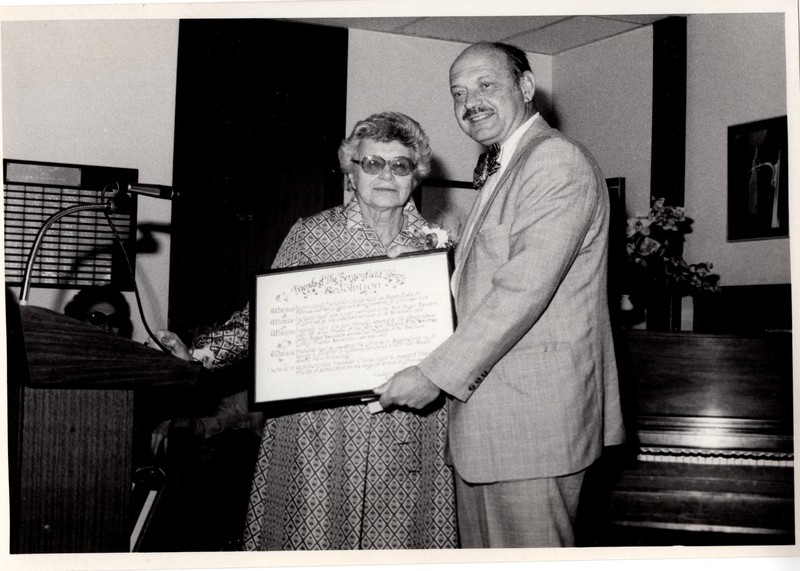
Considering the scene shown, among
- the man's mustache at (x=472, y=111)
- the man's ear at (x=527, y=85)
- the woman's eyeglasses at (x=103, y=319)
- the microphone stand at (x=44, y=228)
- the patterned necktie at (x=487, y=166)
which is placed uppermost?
the man's ear at (x=527, y=85)

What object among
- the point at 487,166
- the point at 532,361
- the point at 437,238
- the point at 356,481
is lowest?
the point at 356,481

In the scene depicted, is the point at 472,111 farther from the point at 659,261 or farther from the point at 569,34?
the point at 569,34

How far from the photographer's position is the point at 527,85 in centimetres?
221

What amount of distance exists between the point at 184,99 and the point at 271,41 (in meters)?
0.59

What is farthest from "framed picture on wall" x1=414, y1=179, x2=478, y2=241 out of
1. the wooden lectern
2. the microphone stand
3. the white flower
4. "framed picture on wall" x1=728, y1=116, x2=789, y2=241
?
the wooden lectern

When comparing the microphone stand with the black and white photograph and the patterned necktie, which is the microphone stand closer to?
the black and white photograph

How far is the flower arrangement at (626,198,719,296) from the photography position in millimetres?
3432

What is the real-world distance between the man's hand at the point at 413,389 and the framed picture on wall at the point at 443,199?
292 centimetres

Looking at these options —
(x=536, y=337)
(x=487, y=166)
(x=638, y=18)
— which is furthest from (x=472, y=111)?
(x=638, y=18)

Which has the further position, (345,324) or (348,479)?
(348,479)

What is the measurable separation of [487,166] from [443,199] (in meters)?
2.87

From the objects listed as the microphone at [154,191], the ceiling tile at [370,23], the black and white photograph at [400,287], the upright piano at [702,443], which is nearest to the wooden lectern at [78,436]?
the black and white photograph at [400,287]

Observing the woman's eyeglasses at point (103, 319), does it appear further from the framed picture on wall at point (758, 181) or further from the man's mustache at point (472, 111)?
the framed picture on wall at point (758, 181)

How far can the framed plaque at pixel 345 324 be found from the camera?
7.36 ft
